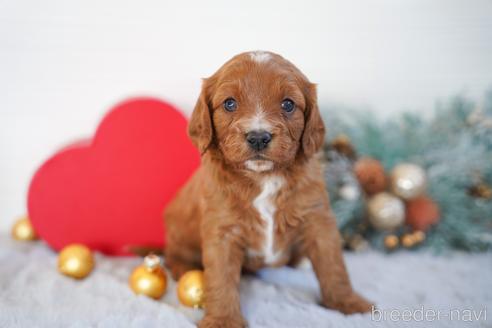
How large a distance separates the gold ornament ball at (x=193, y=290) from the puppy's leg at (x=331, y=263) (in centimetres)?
58

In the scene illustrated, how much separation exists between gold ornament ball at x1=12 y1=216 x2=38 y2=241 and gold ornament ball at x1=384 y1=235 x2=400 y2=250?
2.40 meters

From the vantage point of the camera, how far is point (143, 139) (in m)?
2.92

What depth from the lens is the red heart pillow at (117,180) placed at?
2.88 meters

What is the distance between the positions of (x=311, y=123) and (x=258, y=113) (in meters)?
0.30

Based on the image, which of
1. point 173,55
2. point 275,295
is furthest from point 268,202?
point 173,55

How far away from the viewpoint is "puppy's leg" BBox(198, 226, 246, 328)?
79.8 inches

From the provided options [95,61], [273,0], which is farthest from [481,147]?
[95,61]

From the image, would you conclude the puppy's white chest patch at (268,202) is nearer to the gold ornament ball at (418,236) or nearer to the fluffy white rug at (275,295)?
the fluffy white rug at (275,295)

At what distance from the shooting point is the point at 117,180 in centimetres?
292

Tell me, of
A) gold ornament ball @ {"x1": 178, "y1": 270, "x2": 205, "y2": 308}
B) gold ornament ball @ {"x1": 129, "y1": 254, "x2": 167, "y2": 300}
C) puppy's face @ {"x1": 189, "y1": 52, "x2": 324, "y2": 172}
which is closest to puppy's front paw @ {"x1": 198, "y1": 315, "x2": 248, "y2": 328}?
gold ornament ball @ {"x1": 178, "y1": 270, "x2": 205, "y2": 308}

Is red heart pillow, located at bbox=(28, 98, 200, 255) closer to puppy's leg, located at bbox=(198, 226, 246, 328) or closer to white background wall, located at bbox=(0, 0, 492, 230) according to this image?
white background wall, located at bbox=(0, 0, 492, 230)

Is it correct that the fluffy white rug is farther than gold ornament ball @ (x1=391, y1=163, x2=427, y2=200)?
No

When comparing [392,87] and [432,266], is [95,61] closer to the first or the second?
[392,87]

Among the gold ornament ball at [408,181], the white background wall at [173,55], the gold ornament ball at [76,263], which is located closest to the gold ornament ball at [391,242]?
the gold ornament ball at [408,181]
